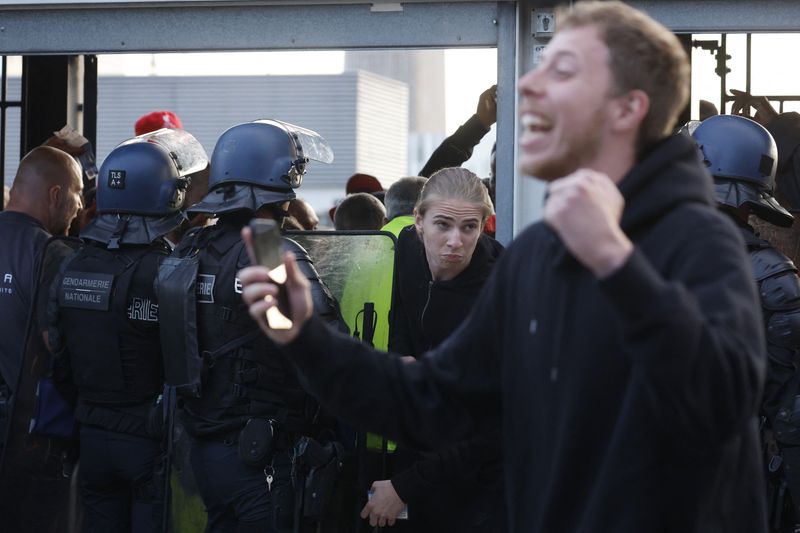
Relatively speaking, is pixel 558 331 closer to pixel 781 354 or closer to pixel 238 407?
pixel 238 407

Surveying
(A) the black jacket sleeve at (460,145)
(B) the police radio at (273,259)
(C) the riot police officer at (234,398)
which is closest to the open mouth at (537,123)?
(B) the police radio at (273,259)

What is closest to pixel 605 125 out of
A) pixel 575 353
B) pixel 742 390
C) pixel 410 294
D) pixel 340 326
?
pixel 575 353

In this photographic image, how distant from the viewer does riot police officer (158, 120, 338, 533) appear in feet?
13.8

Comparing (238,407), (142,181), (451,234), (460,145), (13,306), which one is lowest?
(238,407)

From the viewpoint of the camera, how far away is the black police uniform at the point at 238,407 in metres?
4.20

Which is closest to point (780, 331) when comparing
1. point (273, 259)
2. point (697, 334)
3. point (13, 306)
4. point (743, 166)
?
point (743, 166)

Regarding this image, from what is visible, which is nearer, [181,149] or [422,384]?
[422,384]

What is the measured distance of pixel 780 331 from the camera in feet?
14.5

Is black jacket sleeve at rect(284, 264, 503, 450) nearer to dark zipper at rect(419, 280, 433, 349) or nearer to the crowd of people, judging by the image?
the crowd of people

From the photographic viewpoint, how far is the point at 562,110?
2.08 meters

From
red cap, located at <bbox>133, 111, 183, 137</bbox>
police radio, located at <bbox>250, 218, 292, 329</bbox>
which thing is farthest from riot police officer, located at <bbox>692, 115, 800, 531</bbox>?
red cap, located at <bbox>133, 111, 183, 137</bbox>

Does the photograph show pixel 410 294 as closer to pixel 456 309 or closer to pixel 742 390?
pixel 456 309

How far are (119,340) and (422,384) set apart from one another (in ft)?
8.32

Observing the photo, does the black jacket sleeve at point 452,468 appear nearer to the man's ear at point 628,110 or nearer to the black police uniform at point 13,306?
the black police uniform at point 13,306
